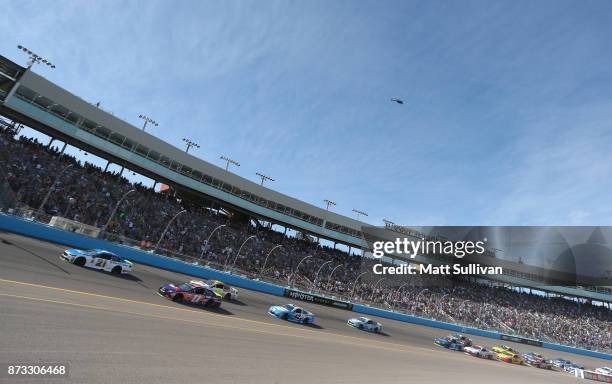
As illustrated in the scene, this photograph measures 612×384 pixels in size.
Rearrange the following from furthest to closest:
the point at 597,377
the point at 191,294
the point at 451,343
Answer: the point at 451,343, the point at 597,377, the point at 191,294

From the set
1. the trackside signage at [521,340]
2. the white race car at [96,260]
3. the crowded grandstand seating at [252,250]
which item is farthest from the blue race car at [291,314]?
the trackside signage at [521,340]

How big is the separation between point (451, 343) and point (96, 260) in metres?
31.7

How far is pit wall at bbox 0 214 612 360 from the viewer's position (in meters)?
Answer: 26.9

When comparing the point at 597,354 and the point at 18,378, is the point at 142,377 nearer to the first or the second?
the point at 18,378

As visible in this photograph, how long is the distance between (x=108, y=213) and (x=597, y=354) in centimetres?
7300

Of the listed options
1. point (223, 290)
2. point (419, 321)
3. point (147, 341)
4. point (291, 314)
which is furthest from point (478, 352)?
point (147, 341)

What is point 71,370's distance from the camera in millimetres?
7289

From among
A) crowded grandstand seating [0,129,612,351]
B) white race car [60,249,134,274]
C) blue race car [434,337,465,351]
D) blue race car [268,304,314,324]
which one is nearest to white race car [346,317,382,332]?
blue race car [268,304,314,324]

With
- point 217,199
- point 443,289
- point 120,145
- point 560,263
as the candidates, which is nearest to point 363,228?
point 443,289

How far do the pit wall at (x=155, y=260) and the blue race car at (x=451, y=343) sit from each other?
1200 cm

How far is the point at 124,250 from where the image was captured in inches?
1258

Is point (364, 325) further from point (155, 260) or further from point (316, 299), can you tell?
point (155, 260)

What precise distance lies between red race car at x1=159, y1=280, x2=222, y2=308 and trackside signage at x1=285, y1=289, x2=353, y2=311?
1972 cm

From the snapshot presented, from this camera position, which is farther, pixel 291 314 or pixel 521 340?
pixel 521 340
